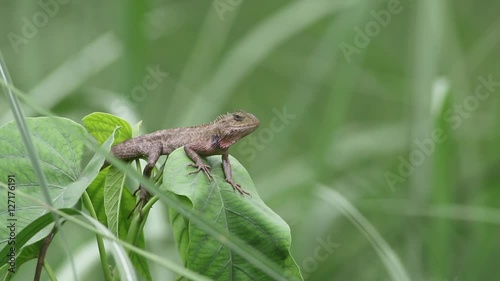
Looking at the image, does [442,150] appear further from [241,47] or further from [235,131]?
[241,47]

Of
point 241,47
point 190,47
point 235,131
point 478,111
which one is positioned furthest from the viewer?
point 190,47

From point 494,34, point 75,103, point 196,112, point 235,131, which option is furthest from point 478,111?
point 235,131

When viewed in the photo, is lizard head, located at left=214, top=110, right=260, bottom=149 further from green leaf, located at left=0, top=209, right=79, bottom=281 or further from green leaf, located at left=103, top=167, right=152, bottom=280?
green leaf, located at left=0, top=209, right=79, bottom=281

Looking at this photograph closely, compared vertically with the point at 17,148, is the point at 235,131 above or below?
below

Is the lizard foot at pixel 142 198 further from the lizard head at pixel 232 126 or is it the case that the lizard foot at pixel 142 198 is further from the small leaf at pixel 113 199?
the lizard head at pixel 232 126

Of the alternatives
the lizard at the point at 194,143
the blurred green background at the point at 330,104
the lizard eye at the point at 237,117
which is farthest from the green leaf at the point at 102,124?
the blurred green background at the point at 330,104

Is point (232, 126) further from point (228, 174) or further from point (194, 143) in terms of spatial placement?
point (228, 174)

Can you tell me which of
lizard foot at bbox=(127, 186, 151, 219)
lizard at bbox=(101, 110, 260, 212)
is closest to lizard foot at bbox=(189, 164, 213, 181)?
lizard at bbox=(101, 110, 260, 212)

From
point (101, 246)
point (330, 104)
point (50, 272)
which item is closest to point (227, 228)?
point (101, 246)
